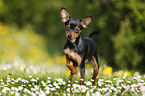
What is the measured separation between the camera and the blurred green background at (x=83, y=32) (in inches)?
318

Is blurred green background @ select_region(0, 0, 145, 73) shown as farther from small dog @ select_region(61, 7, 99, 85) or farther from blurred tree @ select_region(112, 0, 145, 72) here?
small dog @ select_region(61, 7, 99, 85)

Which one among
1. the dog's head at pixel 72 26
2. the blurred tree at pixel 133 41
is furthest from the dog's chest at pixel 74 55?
the blurred tree at pixel 133 41

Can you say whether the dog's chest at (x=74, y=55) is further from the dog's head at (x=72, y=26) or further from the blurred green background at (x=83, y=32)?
the blurred green background at (x=83, y=32)

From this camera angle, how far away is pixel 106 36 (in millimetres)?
9562

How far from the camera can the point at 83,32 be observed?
9430 millimetres

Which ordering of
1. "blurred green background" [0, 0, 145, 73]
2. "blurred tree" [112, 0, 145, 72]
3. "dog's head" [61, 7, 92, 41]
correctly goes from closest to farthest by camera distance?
"dog's head" [61, 7, 92, 41] < "blurred tree" [112, 0, 145, 72] < "blurred green background" [0, 0, 145, 73]

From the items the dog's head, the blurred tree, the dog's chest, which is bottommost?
the dog's chest

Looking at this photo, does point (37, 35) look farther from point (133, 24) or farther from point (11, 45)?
point (133, 24)

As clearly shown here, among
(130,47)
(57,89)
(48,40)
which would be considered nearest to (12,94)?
(57,89)

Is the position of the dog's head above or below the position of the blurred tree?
below

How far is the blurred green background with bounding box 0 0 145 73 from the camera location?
8072 millimetres

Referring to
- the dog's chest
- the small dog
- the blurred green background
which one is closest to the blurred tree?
the blurred green background

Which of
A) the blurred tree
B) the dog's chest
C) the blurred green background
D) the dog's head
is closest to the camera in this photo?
the dog's head

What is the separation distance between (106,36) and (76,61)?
619 cm
